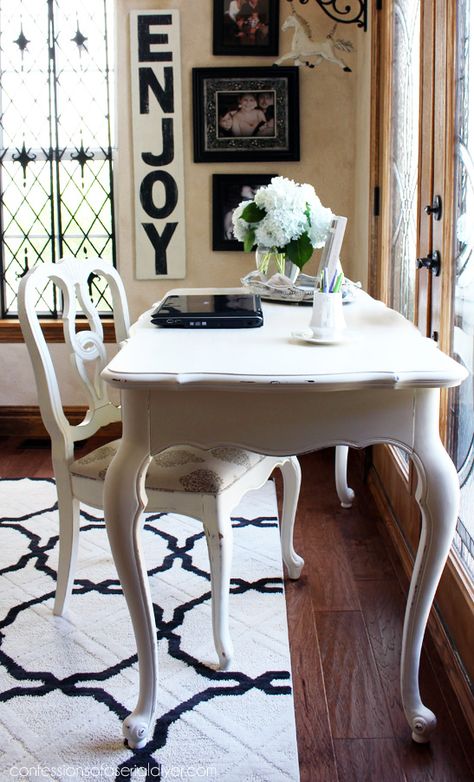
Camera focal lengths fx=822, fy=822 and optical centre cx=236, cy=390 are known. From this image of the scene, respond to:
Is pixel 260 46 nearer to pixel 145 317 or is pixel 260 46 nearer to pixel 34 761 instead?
pixel 145 317

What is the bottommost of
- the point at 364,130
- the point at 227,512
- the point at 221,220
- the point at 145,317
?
the point at 227,512

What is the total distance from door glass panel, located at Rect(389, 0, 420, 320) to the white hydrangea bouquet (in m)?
0.36

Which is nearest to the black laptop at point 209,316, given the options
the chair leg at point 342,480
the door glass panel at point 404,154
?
the door glass panel at point 404,154

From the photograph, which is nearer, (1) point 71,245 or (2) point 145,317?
(2) point 145,317

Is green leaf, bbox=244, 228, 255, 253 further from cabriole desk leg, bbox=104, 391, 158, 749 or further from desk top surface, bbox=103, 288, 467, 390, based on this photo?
cabriole desk leg, bbox=104, 391, 158, 749

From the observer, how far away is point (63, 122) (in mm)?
3863

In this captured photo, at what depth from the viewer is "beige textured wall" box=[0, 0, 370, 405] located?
11.7ft

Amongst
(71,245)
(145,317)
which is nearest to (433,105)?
(145,317)

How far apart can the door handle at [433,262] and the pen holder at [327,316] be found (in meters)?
0.51

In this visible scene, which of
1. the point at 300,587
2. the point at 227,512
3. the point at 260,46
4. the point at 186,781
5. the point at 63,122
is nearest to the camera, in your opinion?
the point at 186,781

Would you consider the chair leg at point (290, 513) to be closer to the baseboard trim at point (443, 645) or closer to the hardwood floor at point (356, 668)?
the hardwood floor at point (356, 668)

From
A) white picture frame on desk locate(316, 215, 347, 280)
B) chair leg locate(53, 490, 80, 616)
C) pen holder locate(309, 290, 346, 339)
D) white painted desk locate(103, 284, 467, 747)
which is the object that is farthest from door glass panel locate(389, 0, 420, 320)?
chair leg locate(53, 490, 80, 616)

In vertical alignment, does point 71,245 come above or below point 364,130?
below

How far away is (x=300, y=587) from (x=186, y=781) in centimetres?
86
